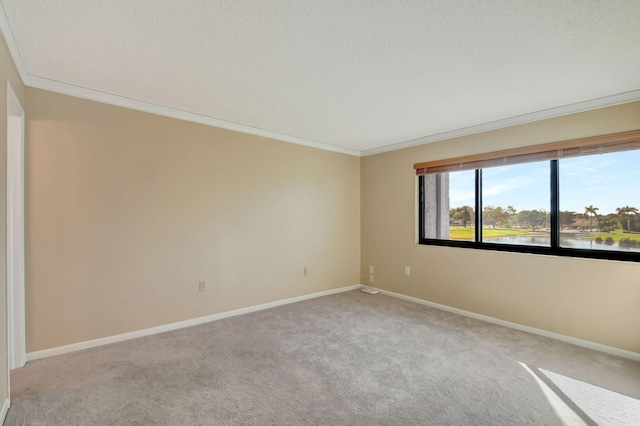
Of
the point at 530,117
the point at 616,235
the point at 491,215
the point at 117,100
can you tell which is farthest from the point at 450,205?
the point at 117,100

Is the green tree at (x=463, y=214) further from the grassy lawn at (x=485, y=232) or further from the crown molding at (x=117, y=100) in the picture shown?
the crown molding at (x=117, y=100)

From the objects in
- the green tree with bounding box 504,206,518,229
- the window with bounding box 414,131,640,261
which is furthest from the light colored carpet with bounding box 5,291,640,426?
the green tree with bounding box 504,206,518,229

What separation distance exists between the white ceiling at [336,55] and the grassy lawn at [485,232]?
1.31 meters

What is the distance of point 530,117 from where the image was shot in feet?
10.7

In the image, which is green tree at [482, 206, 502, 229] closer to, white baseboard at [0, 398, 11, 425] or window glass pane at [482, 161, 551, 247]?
window glass pane at [482, 161, 551, 247]

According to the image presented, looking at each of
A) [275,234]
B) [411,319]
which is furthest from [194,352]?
[411,319]

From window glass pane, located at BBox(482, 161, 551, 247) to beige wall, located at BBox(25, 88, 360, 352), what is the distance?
7.90 ft

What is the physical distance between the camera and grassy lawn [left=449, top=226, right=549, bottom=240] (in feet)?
11.3

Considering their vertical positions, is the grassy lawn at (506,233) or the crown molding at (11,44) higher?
the crown molding at (11,44)

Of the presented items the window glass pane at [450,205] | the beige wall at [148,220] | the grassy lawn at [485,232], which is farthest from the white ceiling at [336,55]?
the grassy lawn at [485,232]

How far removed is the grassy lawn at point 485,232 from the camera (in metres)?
3.43

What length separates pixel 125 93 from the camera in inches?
111

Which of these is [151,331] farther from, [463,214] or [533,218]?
[533,218]

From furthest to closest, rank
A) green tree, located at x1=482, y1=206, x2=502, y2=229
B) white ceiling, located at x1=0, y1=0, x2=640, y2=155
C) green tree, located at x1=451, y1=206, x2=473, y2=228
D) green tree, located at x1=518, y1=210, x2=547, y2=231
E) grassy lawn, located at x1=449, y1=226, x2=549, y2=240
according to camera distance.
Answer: green tree, located at x1=451, y1=206, x2=473, y2=228, green tree, located at x1=482, y1=206, x2=502, y2=229, grassy lawn, located at x1=449, y1=226, x2=549, y2=240, green tree, located at x1=518, y1=210, x2=547, y2=231, white ceiling, located at x1=0, y1=0, x2=640, y2=155
